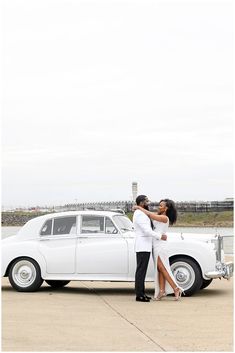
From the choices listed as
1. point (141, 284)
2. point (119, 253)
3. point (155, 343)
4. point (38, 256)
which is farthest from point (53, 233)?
point (155, 343)

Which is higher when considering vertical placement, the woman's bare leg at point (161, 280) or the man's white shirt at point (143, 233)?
the man's white shirt at point (143, 233)

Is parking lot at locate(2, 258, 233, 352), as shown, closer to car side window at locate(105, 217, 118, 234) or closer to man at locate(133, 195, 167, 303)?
man at locate(133, 195, 167, 303)

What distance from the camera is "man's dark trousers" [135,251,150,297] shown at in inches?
462

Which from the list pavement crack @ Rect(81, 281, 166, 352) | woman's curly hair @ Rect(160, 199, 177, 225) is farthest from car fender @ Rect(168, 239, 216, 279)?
pavement crack @ Rect(81, 281, 166, 352)

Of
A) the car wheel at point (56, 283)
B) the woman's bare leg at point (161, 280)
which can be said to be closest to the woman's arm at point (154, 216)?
the woman's bare leg at point (161, 280)

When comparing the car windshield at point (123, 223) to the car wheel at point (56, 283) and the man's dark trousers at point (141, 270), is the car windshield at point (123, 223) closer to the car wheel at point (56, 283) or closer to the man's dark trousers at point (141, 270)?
the man's dark trousers at point (141, 270)

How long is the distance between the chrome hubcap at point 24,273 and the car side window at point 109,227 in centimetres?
148

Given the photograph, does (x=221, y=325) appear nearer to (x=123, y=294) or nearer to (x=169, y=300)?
(x=169, y=300)

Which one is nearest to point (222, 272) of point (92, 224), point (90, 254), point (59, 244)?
point (90, 254)

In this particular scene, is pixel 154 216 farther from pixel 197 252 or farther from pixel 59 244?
pixel 59 244

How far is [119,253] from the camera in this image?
41.7 ft

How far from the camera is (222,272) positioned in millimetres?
12586

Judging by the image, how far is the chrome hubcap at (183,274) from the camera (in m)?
12.5

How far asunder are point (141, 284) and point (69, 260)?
5.65 feet
